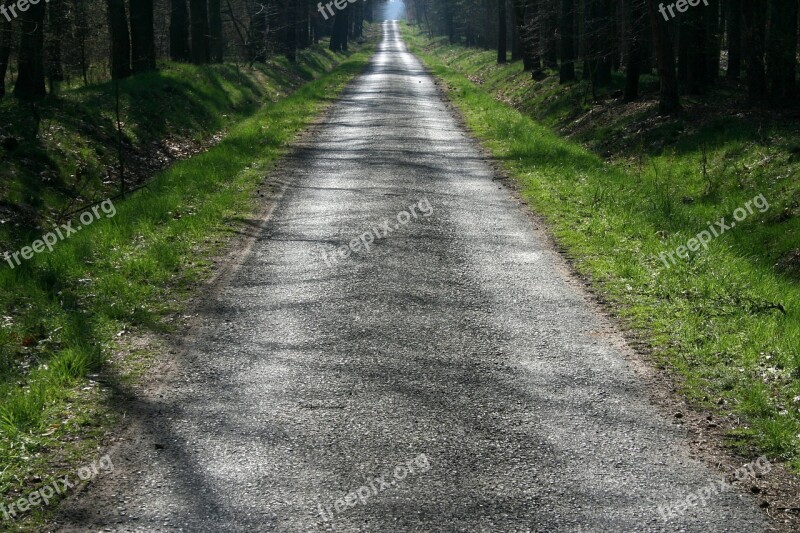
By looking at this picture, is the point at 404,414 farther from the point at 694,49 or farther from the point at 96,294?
the point at 694,49

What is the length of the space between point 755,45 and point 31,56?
14472 millimetres

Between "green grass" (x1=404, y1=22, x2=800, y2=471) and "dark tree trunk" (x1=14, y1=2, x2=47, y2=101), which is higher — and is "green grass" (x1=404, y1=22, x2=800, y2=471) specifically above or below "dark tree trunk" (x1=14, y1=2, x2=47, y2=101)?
below

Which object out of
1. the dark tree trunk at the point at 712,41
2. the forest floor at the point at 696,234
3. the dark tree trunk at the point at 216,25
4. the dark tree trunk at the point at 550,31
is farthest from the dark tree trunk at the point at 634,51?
the dark tree trunk at the point at 216,25

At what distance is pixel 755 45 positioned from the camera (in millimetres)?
16688

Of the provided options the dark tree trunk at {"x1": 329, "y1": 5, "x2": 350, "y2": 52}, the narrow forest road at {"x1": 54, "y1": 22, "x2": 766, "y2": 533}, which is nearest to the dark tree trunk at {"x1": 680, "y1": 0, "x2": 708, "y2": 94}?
the narrow forest road at {"x1": 54, "y1": 22, "x2": 766, "y2": 533}

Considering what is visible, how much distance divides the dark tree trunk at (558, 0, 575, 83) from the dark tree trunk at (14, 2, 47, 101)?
16012 mm

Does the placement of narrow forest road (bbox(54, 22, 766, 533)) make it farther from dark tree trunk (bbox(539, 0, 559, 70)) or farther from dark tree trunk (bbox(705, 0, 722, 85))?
dark tree trunk (bbox(539, 0, 559, 70))

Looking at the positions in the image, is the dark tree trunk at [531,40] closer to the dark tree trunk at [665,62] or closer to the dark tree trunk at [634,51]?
the dark tree trunk at [634,51]

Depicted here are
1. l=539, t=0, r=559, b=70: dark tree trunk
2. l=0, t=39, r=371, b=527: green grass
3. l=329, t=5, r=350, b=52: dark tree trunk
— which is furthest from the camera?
l=329, t=5, r=350, b=52: dark tree trunk

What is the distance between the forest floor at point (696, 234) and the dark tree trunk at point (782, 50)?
754 millimetres

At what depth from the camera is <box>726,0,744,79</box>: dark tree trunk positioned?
19938mm

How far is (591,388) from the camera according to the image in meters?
6.25

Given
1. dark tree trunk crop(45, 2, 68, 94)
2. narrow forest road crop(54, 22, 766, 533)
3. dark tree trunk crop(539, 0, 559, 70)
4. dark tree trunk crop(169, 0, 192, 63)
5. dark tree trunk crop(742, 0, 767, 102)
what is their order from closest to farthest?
narrow forest road crop(54, 22, 766, 533)
dark tree trunk crop(742, 0, 767, 102)
dark tree trunk crop(45, 2, 68, 94)
dark tree trunk crop(169, 0, 192, 63)
dark tree trunk crop(539, 0, 559, 70)

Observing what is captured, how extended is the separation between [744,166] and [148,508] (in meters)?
11.9
